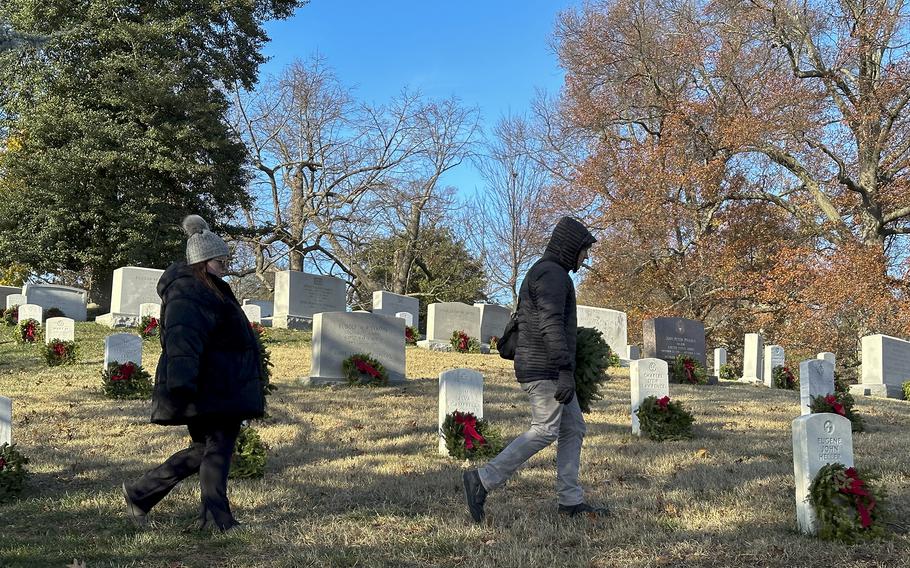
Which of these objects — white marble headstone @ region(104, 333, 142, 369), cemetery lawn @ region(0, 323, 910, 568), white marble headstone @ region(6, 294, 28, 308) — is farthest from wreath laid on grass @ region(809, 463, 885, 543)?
white marble headstone @ region(6, 294, 28, 308)

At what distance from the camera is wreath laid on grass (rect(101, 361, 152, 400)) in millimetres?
10336

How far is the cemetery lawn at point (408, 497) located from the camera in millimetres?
4121

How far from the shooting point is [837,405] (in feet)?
28.3

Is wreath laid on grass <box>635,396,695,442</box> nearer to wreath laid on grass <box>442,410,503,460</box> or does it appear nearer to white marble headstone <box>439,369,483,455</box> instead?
wreath laid on grass <box>442,410,503,460</box>

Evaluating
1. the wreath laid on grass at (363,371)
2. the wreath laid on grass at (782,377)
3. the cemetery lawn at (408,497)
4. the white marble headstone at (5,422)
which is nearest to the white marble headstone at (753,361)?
the wreath laid on grass at (782,377)

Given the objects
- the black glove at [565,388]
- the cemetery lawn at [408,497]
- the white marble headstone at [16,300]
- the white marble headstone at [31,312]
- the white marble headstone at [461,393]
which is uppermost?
the white marble headstone at [16,300]

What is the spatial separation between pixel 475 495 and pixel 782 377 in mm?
13899

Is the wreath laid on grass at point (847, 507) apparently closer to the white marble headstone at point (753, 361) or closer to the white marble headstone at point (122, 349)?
the white marble headstone at point (122, 349)

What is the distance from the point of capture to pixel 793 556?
404cm

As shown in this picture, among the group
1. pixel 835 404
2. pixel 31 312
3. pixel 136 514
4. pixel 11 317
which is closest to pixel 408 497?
pixel 136 514

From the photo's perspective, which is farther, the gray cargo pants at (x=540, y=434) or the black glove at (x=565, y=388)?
the gray cargo pants at (x=540, y=434)

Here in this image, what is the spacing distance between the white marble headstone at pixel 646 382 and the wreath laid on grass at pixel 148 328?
11.9 metres

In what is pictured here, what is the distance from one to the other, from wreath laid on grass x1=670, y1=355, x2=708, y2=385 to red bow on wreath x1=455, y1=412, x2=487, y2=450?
9.15 m

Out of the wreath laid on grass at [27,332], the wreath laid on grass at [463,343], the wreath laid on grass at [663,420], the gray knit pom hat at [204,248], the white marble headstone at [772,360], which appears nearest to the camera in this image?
the gray knit pom hat at [204,248]
